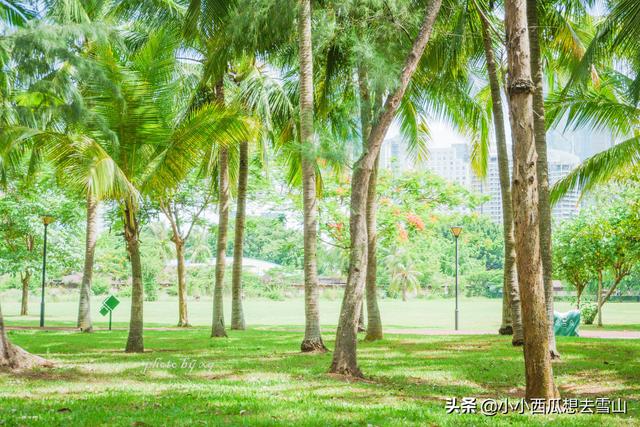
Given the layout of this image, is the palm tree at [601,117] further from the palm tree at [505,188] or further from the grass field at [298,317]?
the grass field at [298,317]

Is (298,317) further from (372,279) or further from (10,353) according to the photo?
(10,353)

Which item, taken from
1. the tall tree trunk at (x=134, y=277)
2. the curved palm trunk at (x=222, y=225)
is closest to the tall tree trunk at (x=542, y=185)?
the tall tree trunk at (x=134, y=277)

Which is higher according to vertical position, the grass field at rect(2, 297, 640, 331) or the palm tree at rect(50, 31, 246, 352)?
the palm tree at rect(50, 31, 246, 352)

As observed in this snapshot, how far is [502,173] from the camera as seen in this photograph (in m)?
15.0

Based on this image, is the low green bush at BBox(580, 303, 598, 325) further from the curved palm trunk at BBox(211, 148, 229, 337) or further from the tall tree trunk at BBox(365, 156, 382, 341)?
the curved palm trunk at BBox(211, 148, 229, 337)

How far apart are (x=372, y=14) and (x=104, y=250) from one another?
1887 inches

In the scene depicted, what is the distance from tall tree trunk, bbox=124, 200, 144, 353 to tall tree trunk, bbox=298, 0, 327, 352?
11.4 feet

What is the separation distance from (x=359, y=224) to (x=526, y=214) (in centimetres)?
301

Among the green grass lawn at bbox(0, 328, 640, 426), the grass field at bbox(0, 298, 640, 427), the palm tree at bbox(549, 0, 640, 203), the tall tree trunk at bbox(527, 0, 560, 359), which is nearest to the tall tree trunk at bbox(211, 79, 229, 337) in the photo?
the green grass lawn at bbox(0, 328, 640, 426)

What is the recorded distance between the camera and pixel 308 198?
1339 centimetres

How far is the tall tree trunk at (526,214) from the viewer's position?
7.63 metres

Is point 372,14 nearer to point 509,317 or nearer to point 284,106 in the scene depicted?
point 284,106

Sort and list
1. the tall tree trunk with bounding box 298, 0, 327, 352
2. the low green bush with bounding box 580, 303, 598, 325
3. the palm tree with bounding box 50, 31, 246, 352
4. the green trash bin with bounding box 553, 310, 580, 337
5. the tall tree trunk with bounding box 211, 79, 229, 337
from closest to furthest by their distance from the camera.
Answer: the palm tree with bounding box 50, 31, 246, 352 < the tall tree trunk with bounding box 298, 0, 327, 352 < the tall tree trunk with bounding box 211, 79, 229, 337 < the green trash bin with bounding box 553, 310, 580, 337 < the low green bush with bounding box 580, 303, 598, 325

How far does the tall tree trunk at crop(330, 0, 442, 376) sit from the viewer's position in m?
9.82
